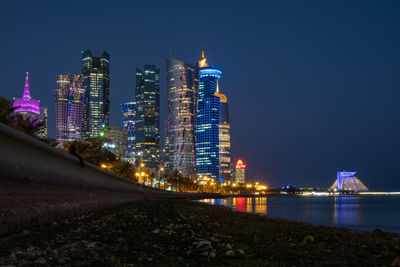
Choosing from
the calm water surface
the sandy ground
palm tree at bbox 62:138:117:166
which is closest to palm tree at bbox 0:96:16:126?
palm tree at bbox 62:138:117:166

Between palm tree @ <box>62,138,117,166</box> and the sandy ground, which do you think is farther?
palm tree @ <box>62,138,117,166</box>

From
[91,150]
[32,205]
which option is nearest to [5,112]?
[32,205]

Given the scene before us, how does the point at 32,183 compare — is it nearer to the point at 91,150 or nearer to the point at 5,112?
the point at 5,112

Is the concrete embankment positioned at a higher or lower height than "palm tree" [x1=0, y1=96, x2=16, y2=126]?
lower

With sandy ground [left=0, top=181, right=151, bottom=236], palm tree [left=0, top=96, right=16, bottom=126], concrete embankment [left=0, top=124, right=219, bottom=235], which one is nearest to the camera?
sandy ground [left=0, top=181, right=151, bottom=236]

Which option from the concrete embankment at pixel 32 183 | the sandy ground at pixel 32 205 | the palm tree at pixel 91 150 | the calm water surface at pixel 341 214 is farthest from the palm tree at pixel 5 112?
the calm water surface at pixel 341 214

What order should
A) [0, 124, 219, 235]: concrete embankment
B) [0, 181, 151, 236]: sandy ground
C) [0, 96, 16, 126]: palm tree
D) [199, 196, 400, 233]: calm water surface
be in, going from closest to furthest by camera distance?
[0, 181, 151, 236]: sandy ground
[0, 124, 219, 235]: concrete embankment
[0, 96, 16, 126]: palm tree
[199, 196, 400, 233]: calm water surface

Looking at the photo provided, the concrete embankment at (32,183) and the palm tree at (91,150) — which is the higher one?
the palm tree at (91,150)

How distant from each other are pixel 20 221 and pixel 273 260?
4.91m

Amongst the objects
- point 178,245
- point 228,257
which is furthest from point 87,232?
point 228,257

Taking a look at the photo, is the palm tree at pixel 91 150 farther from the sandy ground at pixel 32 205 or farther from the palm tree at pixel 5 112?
the sandy ground at pixel 32 205

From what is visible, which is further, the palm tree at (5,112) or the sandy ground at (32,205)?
the palm tree at (5,112)

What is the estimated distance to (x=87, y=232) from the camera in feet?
25.7

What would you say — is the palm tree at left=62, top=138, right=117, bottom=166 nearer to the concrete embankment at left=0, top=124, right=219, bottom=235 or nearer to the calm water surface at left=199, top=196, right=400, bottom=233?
the concrete embankment at left=0, top=124, right=219, bottom=235
